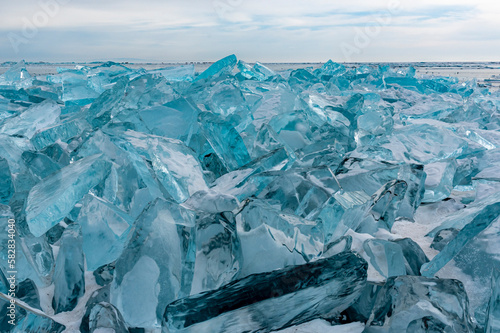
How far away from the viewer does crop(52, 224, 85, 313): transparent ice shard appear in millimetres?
892

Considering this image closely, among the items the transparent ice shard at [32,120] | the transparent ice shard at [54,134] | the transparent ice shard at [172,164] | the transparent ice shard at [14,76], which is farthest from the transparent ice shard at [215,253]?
the transparent ice shard at [14,76]

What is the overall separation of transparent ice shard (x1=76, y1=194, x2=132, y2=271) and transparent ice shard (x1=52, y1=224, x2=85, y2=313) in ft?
0.08

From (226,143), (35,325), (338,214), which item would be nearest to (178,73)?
(226,143)

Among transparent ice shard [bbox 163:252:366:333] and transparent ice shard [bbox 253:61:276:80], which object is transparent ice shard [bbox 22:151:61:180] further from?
transparent ice shard [bbox 253:61:276:80]

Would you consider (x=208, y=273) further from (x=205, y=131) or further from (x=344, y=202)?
(x=205, y=131)

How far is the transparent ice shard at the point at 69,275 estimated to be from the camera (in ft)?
2.93

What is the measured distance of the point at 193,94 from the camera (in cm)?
220

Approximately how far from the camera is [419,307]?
2.15ft

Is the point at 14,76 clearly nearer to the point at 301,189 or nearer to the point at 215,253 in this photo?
the point at 301,189

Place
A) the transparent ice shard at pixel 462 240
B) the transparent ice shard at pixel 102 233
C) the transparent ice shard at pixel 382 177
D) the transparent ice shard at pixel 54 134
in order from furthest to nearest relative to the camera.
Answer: the transparent ice shard at pixel 54 134 → the transparent ice shard at pixel 382 177 → the transparent ice shard at pixel 102 233 → the transparent ice shard at pixel 462 240

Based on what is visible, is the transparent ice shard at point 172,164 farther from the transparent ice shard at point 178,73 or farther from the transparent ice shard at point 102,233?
the transparent ice shard at point 178,73

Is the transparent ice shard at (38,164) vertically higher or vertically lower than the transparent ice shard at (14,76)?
lower

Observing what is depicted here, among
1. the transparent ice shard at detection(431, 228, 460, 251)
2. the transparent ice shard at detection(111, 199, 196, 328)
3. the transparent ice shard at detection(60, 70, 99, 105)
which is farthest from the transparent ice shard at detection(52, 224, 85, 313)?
the transparent ice shard at detection(60, 70, 99, 105)

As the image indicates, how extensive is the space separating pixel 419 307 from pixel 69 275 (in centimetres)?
84
